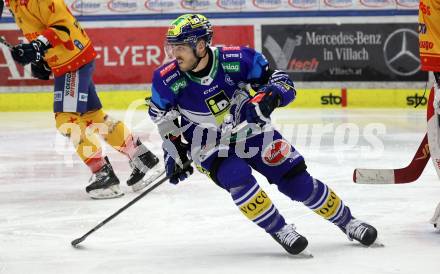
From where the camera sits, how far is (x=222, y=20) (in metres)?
10.8

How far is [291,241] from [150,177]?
2351mm

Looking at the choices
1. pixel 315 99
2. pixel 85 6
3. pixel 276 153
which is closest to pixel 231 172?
pixel 276 153

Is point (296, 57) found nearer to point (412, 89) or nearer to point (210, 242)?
point (412, 89)

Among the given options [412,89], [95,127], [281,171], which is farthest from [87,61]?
[412,89]

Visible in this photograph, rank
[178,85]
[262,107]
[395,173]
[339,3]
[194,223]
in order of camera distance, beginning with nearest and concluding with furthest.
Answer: [262,107] → [178,85] → [395,173] → [194,223] → [339,3]

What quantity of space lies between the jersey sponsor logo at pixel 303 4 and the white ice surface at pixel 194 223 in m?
3.44

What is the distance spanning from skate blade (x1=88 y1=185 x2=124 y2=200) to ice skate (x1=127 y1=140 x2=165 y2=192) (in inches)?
8.8

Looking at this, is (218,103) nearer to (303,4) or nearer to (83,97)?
(83,97)

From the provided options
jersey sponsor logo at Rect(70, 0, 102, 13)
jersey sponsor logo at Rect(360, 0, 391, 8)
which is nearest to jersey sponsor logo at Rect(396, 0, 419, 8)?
jersey sponsor logo at Rect(360, 0, 391, 8)

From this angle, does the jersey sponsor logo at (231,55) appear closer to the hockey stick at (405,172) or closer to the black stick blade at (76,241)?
the hockey stick at (405,172)

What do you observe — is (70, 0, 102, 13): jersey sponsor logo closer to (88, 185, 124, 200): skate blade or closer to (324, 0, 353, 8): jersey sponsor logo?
(324, 0, 353, 8): jersey sponsor logo

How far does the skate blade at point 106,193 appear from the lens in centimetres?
539

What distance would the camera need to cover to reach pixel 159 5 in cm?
1076

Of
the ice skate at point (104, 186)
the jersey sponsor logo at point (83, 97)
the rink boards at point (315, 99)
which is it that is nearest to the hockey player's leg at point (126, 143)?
the jersey sponsor logo at point (83, 97)
